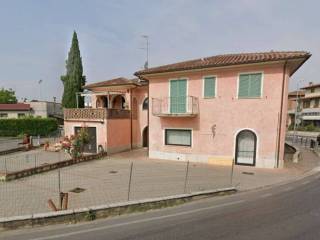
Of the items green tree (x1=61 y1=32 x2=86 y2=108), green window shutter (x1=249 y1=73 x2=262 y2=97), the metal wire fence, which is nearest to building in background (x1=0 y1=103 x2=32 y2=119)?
green tree (x1=61 y1=32 x2=86 y2=108)

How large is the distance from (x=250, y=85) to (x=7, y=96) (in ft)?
240

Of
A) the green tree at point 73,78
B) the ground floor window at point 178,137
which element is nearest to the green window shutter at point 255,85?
the ground floor window at point 178,137

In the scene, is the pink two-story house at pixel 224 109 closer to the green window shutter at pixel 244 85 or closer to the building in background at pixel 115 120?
the green window shutter at pixel 244 85

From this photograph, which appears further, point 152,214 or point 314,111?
point 314,111

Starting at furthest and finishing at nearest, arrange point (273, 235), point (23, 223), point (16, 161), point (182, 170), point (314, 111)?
point (314, 111), point (16, 161), point (182, 170), point (23, 223), point (273, 235)

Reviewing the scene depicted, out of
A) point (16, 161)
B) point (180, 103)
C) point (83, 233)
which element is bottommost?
point (16, 161)

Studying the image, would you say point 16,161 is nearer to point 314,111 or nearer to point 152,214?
point 152,214

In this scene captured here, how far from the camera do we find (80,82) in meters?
29.1

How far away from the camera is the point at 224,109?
15086 mm

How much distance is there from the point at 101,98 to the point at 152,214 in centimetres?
1978

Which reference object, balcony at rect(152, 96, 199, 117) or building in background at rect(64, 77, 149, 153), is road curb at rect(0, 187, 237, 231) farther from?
building in background at rect(64, 77, 149, 153)

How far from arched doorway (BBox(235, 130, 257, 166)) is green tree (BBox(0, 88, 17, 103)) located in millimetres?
70598

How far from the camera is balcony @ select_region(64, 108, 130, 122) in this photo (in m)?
18.9

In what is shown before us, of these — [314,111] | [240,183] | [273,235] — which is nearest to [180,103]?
[240,183]
